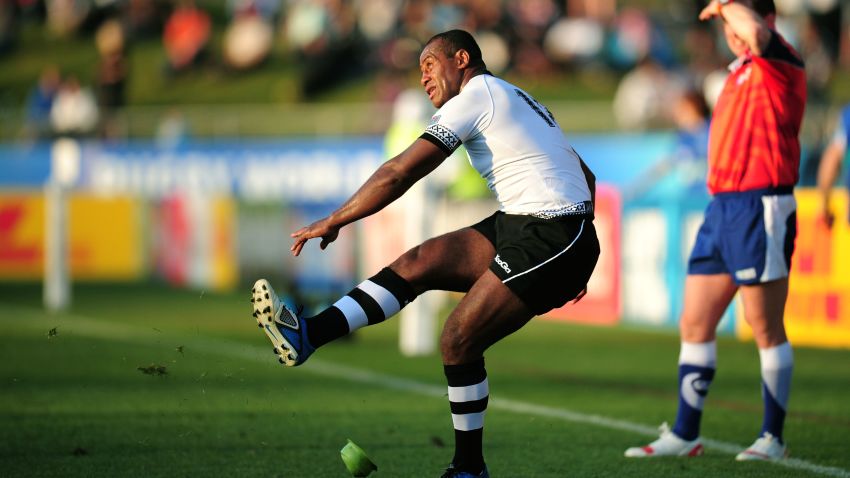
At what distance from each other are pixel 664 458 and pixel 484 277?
1695 millimetres

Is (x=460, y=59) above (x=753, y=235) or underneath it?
above

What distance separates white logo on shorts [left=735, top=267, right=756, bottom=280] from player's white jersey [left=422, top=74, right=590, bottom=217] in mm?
1142

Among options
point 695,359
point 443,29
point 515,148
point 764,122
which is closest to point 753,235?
point 764,122

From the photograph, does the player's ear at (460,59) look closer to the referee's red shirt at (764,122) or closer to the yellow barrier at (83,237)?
the referee's red shirt at (764,122)

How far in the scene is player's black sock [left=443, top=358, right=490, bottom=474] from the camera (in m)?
6.25

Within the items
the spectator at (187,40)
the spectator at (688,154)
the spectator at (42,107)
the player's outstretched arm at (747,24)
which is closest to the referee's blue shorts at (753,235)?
the player's outstretched arm at (747,24)

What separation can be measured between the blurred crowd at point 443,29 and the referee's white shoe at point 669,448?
15686mm

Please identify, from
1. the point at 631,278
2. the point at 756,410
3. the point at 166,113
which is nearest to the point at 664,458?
the point at 756,410

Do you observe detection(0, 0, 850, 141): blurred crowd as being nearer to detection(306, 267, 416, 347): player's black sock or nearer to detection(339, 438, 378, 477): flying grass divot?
detection(306, 267, 416, 347): player's black sock

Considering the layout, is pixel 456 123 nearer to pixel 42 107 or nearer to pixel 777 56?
pixel 777 56

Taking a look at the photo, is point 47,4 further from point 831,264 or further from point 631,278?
point 831,264

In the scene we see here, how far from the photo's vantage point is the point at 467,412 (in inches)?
247

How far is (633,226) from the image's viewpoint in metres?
15.0

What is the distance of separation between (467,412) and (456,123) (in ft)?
4.07
